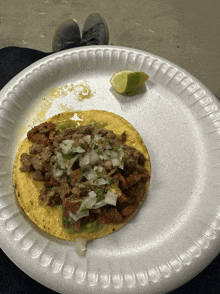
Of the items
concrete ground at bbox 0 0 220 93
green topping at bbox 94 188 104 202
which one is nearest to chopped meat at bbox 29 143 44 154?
green topping at bbox 94 188 104 202

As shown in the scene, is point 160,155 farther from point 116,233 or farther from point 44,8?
point 44,8

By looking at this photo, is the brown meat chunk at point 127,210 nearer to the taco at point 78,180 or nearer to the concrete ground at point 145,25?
the taco at point 78,180

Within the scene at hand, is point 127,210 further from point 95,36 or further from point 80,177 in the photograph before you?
point 95,36

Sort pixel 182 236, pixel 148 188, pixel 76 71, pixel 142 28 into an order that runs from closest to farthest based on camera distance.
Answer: pixel 182 236 → pixel 148 188 → pixel 76 71 → pixel 142 28

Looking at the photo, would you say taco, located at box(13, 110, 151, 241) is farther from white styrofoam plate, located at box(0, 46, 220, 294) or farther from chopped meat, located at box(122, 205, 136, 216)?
white styrofoam plate, located at box(0, 46, 220, 294)

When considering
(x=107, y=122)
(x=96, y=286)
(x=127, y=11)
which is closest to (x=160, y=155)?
(x=107, y=122)

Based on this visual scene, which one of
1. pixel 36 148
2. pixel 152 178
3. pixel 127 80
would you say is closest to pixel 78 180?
pixel 36 148
